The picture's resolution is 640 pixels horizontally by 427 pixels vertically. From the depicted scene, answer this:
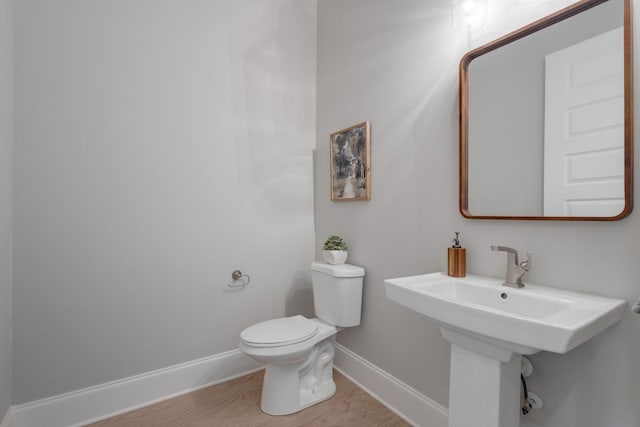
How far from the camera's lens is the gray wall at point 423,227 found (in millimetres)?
969

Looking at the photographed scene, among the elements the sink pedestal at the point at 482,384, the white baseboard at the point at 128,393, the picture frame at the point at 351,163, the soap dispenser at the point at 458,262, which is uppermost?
the picture frame at the point at 351,163

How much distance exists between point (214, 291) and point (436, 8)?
2096 mm

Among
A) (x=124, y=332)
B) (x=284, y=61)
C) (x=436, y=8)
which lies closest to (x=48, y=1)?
(x=284, y=61)

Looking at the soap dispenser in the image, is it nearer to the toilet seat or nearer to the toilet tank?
the toilet tank

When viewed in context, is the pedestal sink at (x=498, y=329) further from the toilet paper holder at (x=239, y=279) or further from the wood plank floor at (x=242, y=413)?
the toilet paper holder at (x=239, y=279)

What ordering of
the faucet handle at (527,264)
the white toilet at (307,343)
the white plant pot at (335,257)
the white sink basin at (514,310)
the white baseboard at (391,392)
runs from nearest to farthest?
the white sink basin at (514,310) < the faucet handle at (527,264) < the white baseboard at (391,392) < the white toilet at (307,343) < the white plant pot at (335,257)

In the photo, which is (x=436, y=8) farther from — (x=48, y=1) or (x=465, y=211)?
(x=48, y=1)

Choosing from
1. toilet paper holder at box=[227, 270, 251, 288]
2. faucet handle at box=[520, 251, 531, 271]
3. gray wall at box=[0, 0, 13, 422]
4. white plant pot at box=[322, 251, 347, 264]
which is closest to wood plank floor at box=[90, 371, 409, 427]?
gray wall at box=[0, 0, 13, 422]

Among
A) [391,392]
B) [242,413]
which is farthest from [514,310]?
[242,413]

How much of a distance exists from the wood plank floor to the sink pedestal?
690mm

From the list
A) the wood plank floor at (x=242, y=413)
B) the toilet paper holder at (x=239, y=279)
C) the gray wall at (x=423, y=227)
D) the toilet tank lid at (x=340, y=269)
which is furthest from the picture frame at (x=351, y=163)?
the wood plank floor at (x=242, y=413)

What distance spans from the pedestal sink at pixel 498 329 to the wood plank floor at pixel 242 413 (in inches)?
28.0

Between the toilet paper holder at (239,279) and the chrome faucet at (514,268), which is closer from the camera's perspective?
the chrome faucet at (514,268)

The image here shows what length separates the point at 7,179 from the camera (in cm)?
144
